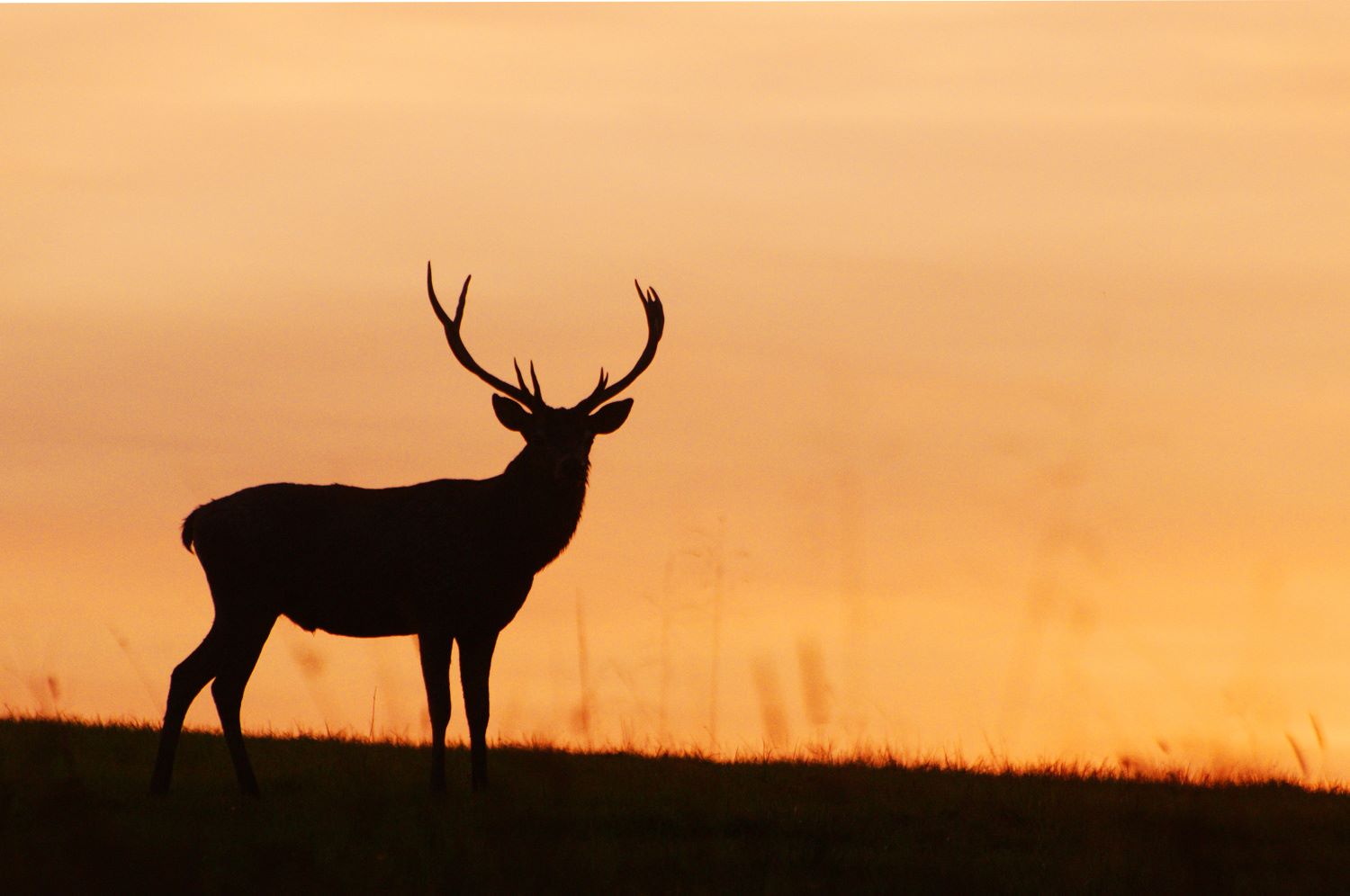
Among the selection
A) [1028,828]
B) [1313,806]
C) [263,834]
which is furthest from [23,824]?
[1313,806]

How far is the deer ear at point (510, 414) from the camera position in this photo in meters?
11.0

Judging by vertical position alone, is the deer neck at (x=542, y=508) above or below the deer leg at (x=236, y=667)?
above

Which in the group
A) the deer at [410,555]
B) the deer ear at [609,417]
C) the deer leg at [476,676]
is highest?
the deer ear at [609,417]

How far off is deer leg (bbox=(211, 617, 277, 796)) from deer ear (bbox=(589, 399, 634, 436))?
7.58ft

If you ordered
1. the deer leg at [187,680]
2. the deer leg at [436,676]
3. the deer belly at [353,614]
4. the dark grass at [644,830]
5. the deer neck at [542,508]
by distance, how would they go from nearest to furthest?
1. the dark grass at [644,830]
2. the deer leg at [187,680]
3. the deer leg at [436,676]
4. the deer belly at [353,614]
5. the deer neck at [542,508]

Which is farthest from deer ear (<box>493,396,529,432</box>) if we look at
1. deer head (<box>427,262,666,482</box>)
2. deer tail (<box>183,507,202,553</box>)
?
deer tail (<box>183,507,202,553</box>)

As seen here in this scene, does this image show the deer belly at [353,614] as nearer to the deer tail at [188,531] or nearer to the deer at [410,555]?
the deer at [410,555]

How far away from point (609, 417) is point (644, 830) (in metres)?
3.39

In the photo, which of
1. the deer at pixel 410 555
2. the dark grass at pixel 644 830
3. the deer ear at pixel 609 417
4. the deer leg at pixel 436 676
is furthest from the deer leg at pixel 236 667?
the deer ear at pixel 609 417

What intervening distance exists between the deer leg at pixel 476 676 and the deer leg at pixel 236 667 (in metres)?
1.19

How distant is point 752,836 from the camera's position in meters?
8.48

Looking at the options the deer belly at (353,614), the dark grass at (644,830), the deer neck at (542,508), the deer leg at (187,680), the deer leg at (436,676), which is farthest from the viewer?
the deer neck at (542,508)

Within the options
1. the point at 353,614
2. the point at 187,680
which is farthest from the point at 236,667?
the point at 353,614

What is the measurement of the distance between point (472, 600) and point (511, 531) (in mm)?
526
